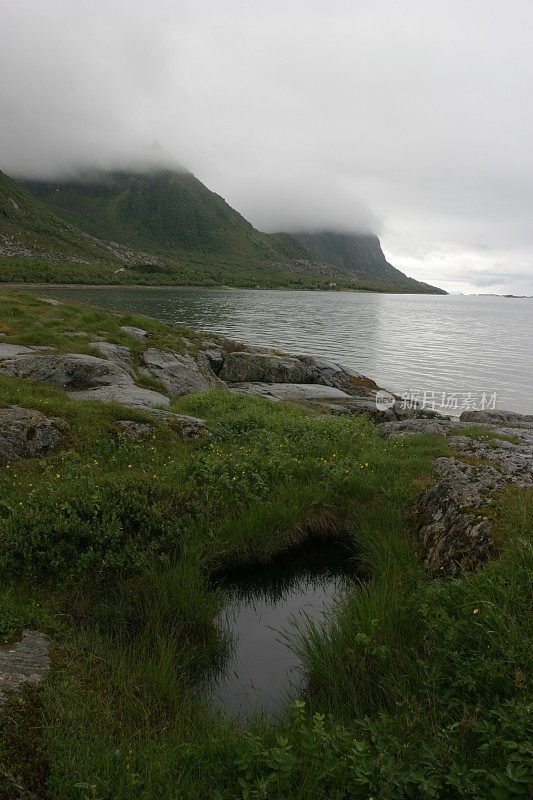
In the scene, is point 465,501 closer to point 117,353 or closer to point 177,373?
point 177,373

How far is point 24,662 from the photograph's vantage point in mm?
4691

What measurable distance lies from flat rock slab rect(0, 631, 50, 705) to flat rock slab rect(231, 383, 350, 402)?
52.7ft

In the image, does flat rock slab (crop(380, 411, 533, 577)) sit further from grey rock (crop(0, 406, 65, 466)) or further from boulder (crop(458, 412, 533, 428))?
boulder (crop(458, 412, 533, 428))

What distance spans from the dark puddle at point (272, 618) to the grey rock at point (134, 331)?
19609 millimetres

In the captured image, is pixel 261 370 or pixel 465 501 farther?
pixel 261 370

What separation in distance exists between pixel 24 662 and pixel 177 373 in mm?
16593

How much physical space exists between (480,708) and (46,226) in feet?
762

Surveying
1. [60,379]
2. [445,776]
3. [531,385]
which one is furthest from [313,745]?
[531,385]

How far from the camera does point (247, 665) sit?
598 cm

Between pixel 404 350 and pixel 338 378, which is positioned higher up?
pixel 404 350

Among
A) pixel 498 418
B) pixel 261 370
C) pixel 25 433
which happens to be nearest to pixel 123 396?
pixel 25 433

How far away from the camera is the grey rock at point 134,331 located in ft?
84.2

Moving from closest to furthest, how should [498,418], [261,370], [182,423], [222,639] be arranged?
[222,639]
[182,423]
[498,418]
[261,370]

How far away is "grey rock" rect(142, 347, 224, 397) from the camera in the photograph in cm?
1942
